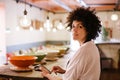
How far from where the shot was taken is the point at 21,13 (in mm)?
8133

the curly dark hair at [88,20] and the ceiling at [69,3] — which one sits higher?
the ceiling at [69,3]

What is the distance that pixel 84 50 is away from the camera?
1.69 metres

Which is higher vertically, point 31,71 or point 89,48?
point 89,48

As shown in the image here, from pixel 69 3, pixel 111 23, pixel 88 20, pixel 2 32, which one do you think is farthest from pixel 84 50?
pixel 111 23

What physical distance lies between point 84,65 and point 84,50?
119 mm

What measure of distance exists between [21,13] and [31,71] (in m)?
5.81

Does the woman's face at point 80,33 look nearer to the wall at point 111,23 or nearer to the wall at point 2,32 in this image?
the wall at point 2,32

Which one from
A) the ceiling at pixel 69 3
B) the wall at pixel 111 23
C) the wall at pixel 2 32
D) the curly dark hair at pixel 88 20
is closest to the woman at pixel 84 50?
the curly dark hair at pixel 88 20

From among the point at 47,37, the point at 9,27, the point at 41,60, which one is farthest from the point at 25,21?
the point at 47,37

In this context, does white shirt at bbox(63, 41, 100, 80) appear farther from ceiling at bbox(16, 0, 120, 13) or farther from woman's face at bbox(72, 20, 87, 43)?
ceiling at bbox(16, 0, 120, 13)

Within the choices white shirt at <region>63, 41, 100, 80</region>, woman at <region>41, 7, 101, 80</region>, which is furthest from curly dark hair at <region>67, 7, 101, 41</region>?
white shirt at <region>63, 41, 100, 80</region>

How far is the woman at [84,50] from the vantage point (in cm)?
166

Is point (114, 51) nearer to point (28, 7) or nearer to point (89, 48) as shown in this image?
point (28, 7)

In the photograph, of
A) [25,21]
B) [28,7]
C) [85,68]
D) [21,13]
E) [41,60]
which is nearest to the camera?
[85,68]
